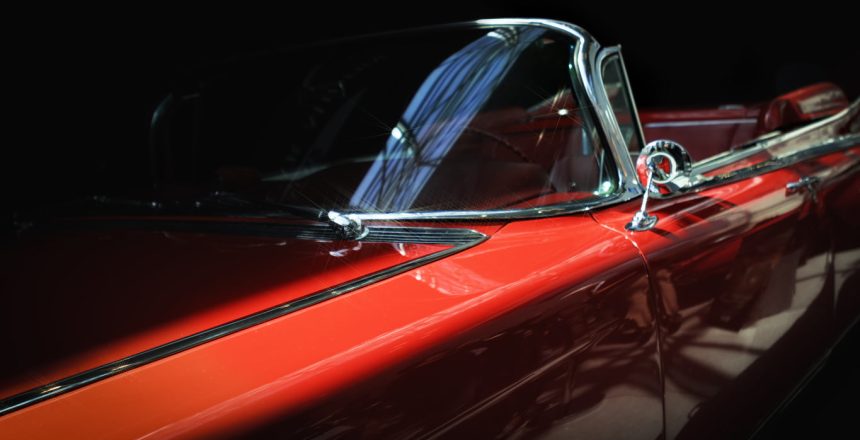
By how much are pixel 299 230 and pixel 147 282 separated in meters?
0.32

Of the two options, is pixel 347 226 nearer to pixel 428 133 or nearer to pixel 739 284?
pixel 428 133

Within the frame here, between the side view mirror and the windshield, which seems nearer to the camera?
the side view mirror

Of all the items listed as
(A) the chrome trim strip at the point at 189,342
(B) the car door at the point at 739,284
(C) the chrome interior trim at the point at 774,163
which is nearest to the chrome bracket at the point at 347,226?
(A) the chrome trim strip at the point at 189,342

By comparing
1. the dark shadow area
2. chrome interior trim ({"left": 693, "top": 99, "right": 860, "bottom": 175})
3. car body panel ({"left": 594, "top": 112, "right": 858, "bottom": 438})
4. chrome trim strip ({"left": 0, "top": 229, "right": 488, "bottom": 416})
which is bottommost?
the dark shadow area

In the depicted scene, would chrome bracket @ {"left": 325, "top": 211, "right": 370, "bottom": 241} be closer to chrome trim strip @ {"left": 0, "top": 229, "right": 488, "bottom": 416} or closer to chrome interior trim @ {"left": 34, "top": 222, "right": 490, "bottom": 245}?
chrome interior trim @ {"left": 34, "top": 222, "right": 490, "bottom": 245}

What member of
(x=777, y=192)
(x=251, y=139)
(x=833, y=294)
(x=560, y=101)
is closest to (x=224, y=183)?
(x=251, y=139)

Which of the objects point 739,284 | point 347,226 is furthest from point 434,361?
point 739,284

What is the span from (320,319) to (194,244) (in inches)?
20.6

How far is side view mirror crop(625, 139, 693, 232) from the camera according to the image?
1.51 meters

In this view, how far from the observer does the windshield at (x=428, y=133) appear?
1611 millimetres

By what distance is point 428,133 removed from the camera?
5.51ft

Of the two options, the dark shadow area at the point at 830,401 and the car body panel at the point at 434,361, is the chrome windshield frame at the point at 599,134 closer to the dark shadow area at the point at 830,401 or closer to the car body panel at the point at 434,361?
the car body panel at the point at 434,361

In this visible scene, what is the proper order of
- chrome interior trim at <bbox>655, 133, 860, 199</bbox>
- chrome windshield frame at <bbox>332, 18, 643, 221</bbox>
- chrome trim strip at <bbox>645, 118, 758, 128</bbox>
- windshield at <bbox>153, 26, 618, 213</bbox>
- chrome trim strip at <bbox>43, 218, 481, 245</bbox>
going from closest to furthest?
1. chrome trim strip at <bbox>43, 218, 481, 245</bbox>
2. chrome windshield frame at <bbox>332, 18, 643, 221</bbox>
3. windshield at <bbox>153, 26, 618, 213</bbox>
4. chrome interior trim at <bbox>655, 133, 860, 199</bbox>
5. chrome trim strip at <bbox>645, 118, 758, 128</bbox>

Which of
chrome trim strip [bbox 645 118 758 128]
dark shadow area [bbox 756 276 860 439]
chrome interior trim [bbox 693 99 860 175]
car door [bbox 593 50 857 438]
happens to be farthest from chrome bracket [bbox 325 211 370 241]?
chrome trim strip [bbox 645 118 758 128]
